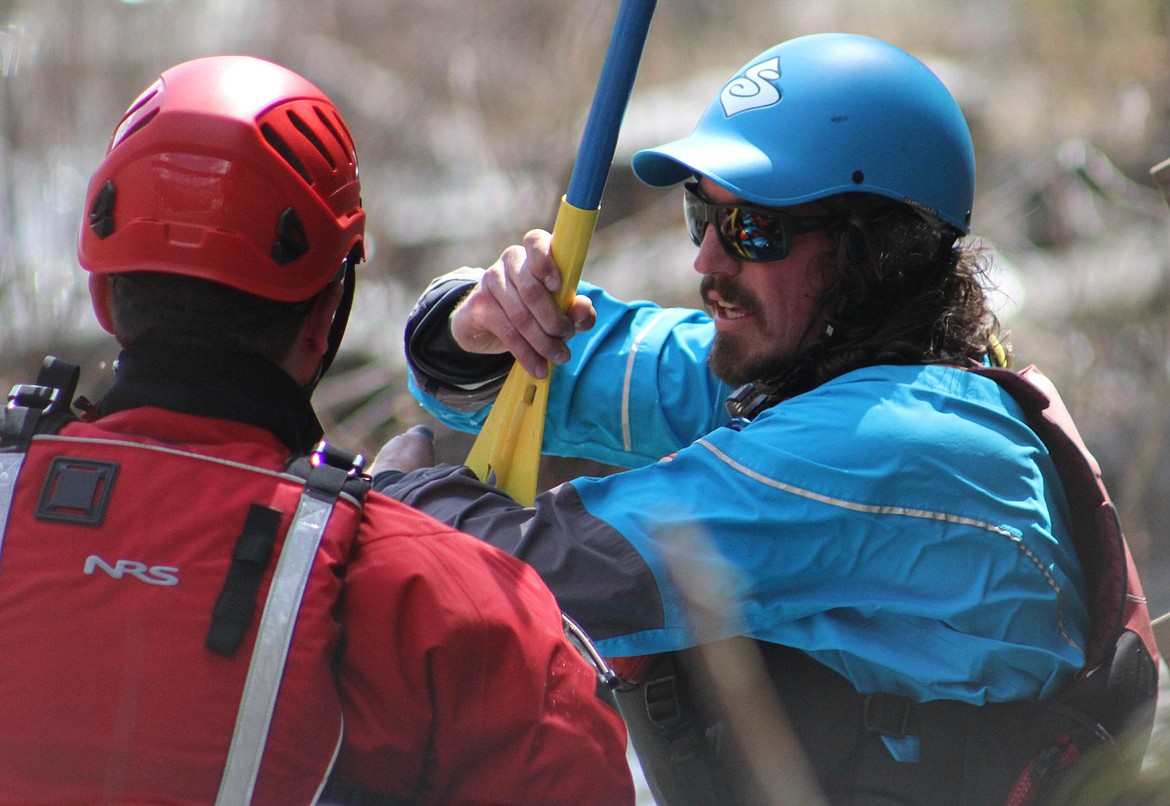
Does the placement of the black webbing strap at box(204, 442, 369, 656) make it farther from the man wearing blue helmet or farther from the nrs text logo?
the man wearing blue helmet

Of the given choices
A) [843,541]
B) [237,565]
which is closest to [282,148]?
[237,565]

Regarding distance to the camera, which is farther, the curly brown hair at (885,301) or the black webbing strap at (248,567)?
the curly brown hair at (885,301)

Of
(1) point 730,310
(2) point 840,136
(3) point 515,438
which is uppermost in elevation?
(2) point 840,136

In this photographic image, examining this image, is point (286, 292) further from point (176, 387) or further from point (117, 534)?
point (117, 534)

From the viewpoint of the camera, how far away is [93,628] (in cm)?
148

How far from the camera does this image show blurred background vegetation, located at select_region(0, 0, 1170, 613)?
6082 mm

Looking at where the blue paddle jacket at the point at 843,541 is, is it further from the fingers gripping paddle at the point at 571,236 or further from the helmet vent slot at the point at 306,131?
the helmet vent slot at the point at 306,131

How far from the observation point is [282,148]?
1.75 m

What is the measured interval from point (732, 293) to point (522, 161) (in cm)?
456

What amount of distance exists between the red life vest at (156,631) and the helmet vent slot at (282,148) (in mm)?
468

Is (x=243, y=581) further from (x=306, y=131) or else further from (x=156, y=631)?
(x=306, y=131)

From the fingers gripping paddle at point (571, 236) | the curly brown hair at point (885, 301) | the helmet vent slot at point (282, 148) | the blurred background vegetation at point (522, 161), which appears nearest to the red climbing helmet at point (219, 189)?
the helmet vent slot at point (282, 148)

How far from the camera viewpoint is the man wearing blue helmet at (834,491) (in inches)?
86.0

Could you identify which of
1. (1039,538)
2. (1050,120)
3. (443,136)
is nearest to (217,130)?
(1039,538)
